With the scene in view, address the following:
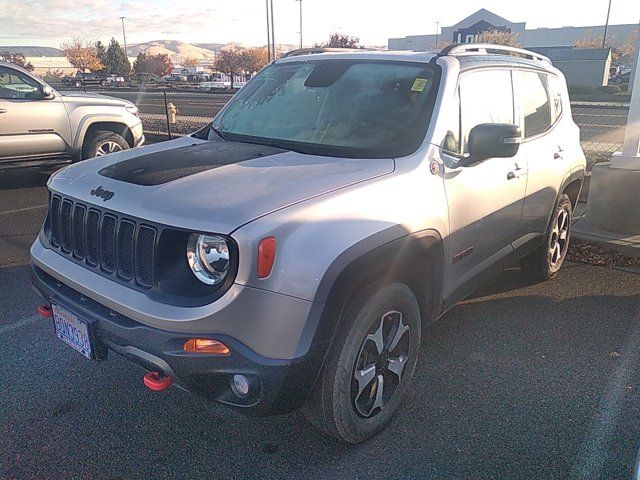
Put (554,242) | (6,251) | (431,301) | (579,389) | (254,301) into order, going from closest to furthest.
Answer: (254,301) → (431,301) → (579,389) → (554,242) → (6,251)

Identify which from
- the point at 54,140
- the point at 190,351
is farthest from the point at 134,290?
the point at 54,140

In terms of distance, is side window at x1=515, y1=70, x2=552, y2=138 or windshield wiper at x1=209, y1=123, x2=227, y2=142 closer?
windshield wiper at x1=209, y1=123, x2=227, y2=142

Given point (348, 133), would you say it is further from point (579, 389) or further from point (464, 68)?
point (579, 389)

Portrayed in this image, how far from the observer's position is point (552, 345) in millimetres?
3893

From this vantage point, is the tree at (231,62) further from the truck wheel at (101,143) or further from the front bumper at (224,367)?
the front bumper at (224,367)

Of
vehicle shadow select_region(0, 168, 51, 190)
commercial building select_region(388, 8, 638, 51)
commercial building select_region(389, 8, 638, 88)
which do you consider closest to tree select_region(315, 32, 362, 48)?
commercial building select_region(389, 8, 638, 88)

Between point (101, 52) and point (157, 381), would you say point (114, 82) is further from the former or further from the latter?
point (157, 381)

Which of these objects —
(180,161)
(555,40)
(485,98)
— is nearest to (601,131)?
(485,98)

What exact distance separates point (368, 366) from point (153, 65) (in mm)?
82024

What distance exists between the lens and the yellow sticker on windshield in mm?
3314

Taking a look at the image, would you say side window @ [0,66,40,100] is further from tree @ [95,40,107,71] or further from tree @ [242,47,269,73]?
tree @ [95,40,107,71]

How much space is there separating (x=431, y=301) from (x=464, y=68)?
1448 mm

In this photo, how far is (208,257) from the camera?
232 cm

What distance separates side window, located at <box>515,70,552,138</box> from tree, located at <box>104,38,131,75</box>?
A: 74483mm
